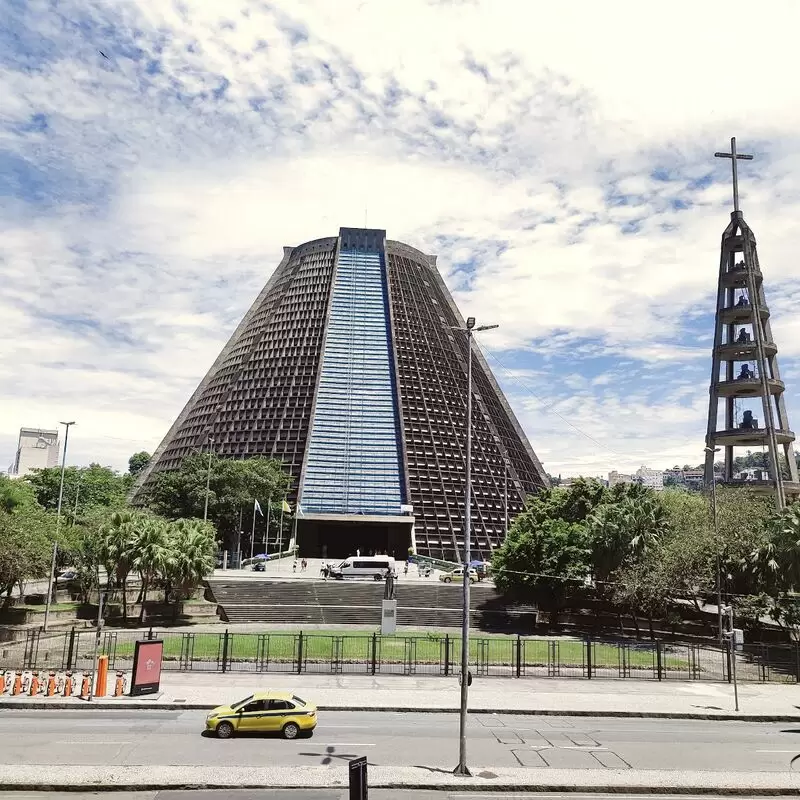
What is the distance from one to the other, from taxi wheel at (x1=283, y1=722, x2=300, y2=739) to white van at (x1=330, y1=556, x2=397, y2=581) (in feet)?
135

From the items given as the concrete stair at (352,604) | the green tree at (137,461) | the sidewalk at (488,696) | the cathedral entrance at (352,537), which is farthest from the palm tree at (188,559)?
the green tree at (137,461)

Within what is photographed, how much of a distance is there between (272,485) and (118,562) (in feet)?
107

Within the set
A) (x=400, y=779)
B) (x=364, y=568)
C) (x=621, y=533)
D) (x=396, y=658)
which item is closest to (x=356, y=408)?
(x=364, y=568)

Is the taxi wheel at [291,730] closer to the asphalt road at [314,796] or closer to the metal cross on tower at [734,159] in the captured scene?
the asphalt road at [314,796]

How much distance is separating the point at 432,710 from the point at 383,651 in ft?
41.4

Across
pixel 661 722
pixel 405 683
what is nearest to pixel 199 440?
pixel 405 683

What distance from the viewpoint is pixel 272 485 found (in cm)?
7856

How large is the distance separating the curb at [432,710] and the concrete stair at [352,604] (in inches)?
913

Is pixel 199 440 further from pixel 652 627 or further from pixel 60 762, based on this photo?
pixel 60 762

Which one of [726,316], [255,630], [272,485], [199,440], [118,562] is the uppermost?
[726,316]

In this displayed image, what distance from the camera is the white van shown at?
63.7 m

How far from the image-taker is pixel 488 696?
97.0ft

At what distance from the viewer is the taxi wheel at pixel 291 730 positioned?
72.4 ft

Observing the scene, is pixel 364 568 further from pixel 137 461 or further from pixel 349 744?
pixel 137 461
